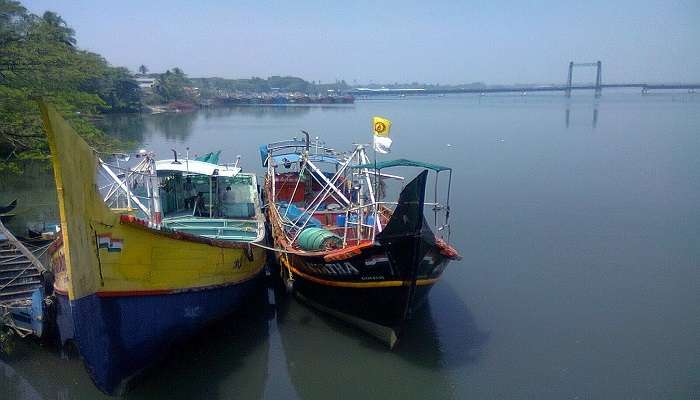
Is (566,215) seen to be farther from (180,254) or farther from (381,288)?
(180,254)

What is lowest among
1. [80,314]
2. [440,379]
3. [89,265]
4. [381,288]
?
[440,379]

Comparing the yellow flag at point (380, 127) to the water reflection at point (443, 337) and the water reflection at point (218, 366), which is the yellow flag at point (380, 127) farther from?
the water reflection at point (218, 366)

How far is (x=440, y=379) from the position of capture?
9.03 meters

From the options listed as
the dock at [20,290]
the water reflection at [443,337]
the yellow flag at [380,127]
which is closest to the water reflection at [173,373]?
the dock at [20,290]

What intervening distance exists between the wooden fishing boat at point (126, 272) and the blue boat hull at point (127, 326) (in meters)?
0.02

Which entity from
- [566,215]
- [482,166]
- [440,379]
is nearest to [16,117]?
[440,379]

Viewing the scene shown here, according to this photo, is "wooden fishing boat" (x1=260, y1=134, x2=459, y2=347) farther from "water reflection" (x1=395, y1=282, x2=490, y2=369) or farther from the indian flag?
the indian flag

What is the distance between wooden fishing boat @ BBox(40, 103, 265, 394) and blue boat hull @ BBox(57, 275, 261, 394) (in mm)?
16

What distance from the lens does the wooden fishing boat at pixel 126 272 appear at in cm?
641

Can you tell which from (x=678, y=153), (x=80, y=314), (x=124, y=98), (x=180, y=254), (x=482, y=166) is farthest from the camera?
(x=124, y=98)

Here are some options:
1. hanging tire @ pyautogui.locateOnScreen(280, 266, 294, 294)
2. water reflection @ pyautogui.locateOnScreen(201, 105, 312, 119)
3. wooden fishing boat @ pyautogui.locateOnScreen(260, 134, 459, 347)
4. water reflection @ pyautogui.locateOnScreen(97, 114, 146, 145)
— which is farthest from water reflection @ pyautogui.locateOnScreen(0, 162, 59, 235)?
water reflection @ pyautogui.locateOnScreen(201, 105, 312, 119)

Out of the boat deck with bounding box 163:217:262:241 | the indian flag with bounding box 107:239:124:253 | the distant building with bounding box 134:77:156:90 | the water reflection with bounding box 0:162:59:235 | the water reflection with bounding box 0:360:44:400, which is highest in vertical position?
the distant building with bounding box 134:77:156:90

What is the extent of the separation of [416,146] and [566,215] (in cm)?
1964

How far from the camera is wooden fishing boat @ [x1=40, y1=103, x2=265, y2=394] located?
6414mm
